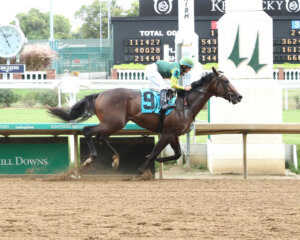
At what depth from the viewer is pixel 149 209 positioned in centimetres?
578

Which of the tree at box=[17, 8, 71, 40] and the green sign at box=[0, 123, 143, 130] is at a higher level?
the tree at box=[17, 8, 71, 40]

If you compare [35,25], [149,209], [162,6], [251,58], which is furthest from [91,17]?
[149,209]

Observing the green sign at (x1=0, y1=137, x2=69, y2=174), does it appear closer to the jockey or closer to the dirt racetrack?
the dirt racetrack

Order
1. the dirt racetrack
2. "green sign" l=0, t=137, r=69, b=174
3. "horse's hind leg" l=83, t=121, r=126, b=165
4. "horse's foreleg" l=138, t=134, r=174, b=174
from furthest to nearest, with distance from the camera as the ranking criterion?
"green sign" l=0, t=137, r=69, b=174 → "horse's foreleg" l=138, t=134, r=174, b=174 → "horse's hind leg" l=83, t=121, r=126, b=165 → the dirt racetrack

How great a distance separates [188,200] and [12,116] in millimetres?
10857

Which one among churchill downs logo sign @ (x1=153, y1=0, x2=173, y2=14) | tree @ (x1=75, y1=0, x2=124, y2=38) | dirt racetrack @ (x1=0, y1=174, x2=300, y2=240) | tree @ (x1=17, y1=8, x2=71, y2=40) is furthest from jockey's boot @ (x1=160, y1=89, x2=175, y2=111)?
tree @ (x1=75, y1=0, x2=124, y2=38)

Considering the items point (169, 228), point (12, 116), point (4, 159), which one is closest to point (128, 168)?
point (4, 159)

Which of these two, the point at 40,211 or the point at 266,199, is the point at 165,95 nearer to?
the point at 266,199

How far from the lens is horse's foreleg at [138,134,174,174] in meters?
8.09

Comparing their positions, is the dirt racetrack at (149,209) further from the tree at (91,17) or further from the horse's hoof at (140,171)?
the tree at (91,17)

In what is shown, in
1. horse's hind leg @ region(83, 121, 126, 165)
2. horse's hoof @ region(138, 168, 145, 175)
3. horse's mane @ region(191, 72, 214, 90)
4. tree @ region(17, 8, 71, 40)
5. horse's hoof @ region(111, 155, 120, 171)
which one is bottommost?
horse's hoof @ region(138, 168, 145, 175)

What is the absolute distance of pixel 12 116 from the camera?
1641 centimetres

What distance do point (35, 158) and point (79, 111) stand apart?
113cm

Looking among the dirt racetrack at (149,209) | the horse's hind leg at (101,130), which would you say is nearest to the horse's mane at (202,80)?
the horse's hind leg at (101,130)
